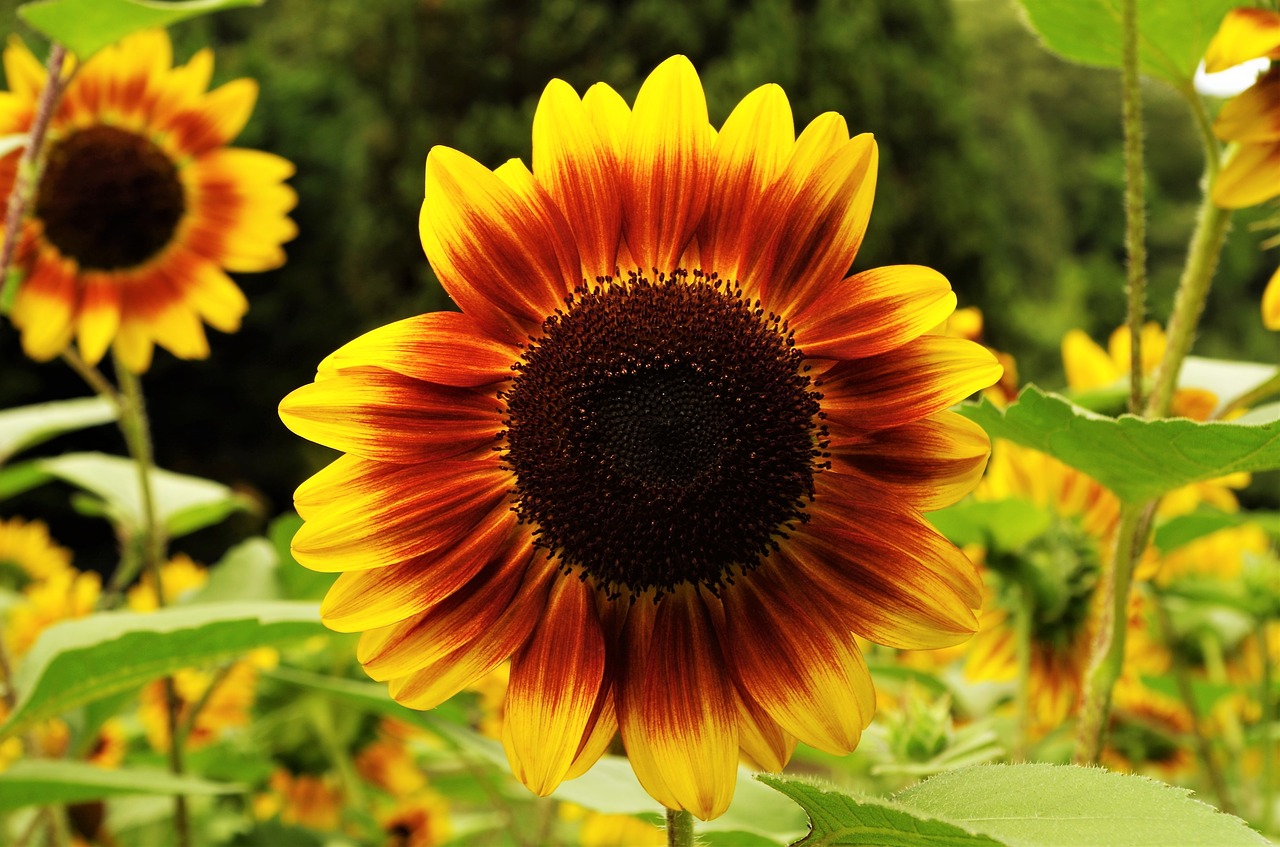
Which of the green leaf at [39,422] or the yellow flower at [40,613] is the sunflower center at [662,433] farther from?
the yellow flower at [40,613]

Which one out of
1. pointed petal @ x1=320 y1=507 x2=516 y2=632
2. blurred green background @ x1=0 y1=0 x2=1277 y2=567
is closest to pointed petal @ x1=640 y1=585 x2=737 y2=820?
pointed petal @ x1=320 y1=507 x2=516 y2=632

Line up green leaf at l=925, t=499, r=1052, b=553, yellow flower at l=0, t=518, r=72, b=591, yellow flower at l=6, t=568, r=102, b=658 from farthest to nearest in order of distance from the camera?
yellow flower at l=0, t=518, r=72, b=591 → yellow flower at l=6, t=568, r=102, b=658 → green leaf at l=925, t=499, r=1052, b=553

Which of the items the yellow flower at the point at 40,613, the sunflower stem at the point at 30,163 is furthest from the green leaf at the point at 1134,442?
the yellow flower at the point at 40,613

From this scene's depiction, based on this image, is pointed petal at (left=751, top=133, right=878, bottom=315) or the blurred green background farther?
the blurred green background

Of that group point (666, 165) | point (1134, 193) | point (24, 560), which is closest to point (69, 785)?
point (666, 165)

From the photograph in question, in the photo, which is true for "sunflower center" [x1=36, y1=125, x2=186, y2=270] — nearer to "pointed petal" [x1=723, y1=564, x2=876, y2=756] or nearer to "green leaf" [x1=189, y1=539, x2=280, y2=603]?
"green leaf" [x1=189, y1=539, x2=280, y2=603]

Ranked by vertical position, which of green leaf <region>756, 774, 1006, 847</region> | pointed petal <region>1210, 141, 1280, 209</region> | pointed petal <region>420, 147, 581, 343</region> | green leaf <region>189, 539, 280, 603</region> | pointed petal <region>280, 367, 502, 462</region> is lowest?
green leaf <region>756, 774, 1006, 847</region>
